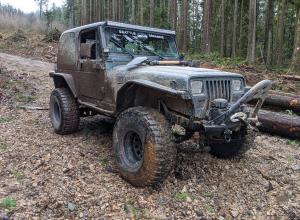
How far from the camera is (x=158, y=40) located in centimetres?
681

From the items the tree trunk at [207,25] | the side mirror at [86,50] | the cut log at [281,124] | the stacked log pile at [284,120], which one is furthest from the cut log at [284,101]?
the tree trunk at [207,25]

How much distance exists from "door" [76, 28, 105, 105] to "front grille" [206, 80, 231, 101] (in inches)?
75.0

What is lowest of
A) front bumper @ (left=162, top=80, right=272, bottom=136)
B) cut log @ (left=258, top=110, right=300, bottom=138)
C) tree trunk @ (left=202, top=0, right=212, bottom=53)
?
cut log @ (left=258, top=110, right=300, bottom=138)

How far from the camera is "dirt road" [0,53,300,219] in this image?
4.50m

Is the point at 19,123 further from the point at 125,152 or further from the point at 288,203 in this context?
the point at 288,203

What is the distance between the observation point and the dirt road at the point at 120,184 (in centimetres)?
450

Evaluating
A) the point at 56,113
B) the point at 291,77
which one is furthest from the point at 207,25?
the point at 56,113

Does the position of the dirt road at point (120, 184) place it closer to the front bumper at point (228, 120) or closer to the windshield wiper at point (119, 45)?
the front bumper at point (228, 120)

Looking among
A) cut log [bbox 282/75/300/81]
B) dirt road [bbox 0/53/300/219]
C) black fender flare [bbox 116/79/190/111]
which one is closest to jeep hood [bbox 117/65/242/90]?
black fender flare [bbox 116/79/190/111]

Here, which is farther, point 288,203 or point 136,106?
point 136,106

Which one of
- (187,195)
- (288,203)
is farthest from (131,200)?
(288,203)

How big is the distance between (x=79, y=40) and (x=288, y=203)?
441cm

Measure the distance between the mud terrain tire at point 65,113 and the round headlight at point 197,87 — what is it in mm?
2974

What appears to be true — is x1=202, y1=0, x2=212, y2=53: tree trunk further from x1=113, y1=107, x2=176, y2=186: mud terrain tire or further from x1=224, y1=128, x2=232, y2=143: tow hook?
x1=224, y1=128, x2=232, y2=143: tow hook
